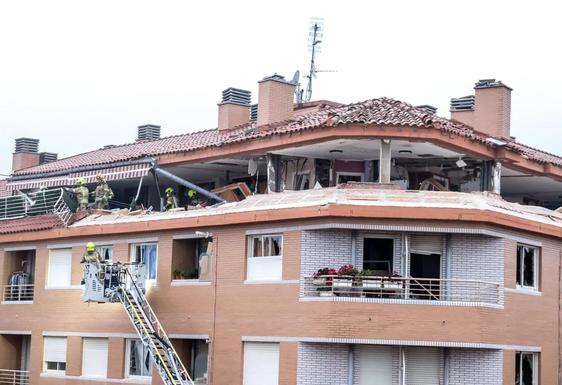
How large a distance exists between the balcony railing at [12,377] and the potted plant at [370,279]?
1821cm

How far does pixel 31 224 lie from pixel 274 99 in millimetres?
11563

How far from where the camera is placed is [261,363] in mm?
→ 40062

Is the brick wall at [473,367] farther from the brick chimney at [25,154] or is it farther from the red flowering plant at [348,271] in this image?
the brick chimney at [25,154]

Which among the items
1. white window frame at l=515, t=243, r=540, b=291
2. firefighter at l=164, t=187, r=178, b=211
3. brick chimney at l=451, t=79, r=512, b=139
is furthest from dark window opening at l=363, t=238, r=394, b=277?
firefighter at l=164, t=187, r=178, b=211

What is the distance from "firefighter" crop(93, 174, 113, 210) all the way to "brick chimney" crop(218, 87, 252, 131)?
5106 mm

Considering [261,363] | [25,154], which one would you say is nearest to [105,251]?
[261,363]

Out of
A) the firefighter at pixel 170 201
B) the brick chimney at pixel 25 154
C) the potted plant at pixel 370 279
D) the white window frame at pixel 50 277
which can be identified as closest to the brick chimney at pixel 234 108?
the firefighter at pixel 170 201

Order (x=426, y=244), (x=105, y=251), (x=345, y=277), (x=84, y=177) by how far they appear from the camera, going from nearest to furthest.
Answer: (x=345, y=277), (x=426, y=244), (x=105, y=251), (x=84, y=177)

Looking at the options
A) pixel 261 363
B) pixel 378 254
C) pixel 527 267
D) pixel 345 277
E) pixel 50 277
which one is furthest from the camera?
pixel 50 277

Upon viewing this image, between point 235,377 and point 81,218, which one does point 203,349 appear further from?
point 81,218

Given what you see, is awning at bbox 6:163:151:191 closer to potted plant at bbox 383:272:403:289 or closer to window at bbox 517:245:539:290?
potted plant at bbox 383:272:403:289

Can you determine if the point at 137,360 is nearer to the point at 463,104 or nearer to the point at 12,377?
the point at 12,377

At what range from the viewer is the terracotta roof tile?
49.2m

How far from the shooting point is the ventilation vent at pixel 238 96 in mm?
50531
